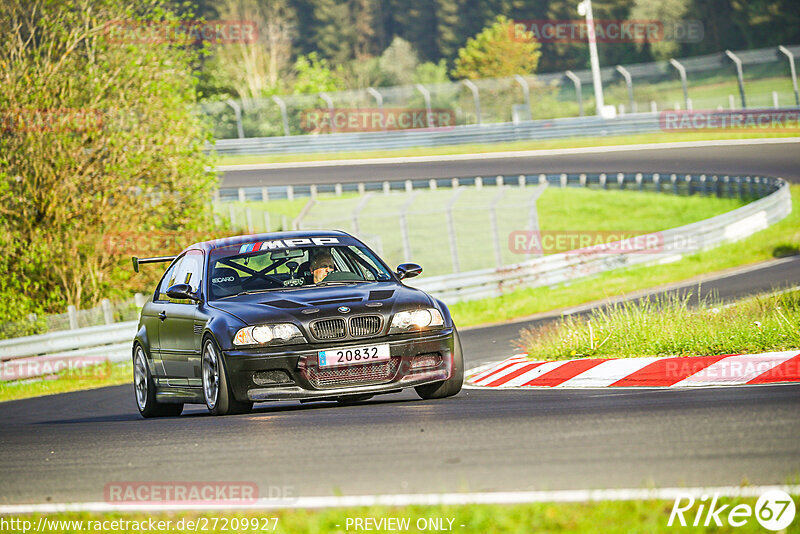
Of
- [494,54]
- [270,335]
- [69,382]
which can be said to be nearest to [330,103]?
[494,54]

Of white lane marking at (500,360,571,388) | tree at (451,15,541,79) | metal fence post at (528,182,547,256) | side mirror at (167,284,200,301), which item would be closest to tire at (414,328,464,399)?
white lane marking at (500,360,571,388)

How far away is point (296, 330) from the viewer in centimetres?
849

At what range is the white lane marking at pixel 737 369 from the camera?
859cm

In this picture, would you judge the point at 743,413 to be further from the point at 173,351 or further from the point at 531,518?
the point at 173,351

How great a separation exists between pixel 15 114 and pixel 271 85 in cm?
5142

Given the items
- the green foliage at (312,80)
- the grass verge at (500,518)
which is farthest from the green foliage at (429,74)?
the grass verge at (500,518)

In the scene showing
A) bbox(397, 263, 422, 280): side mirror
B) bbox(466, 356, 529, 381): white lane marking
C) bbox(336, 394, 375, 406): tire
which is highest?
bbox(397, 263, 422, 280): side mirror

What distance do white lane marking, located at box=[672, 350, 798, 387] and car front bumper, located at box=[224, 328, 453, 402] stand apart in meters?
2.09

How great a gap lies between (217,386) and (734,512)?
5.26 m

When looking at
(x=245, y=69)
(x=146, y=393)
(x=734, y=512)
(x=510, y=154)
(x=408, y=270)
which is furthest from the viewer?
(x=245, y=69)

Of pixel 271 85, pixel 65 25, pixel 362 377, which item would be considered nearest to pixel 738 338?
pixel 362 377

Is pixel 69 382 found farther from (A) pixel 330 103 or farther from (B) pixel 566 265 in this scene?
(A) pixel 330 103

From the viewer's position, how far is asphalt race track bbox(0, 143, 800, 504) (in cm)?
527

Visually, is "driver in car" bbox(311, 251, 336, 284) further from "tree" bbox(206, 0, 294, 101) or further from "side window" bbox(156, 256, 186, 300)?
"tree" bbox(206, 0, 294, 101)
